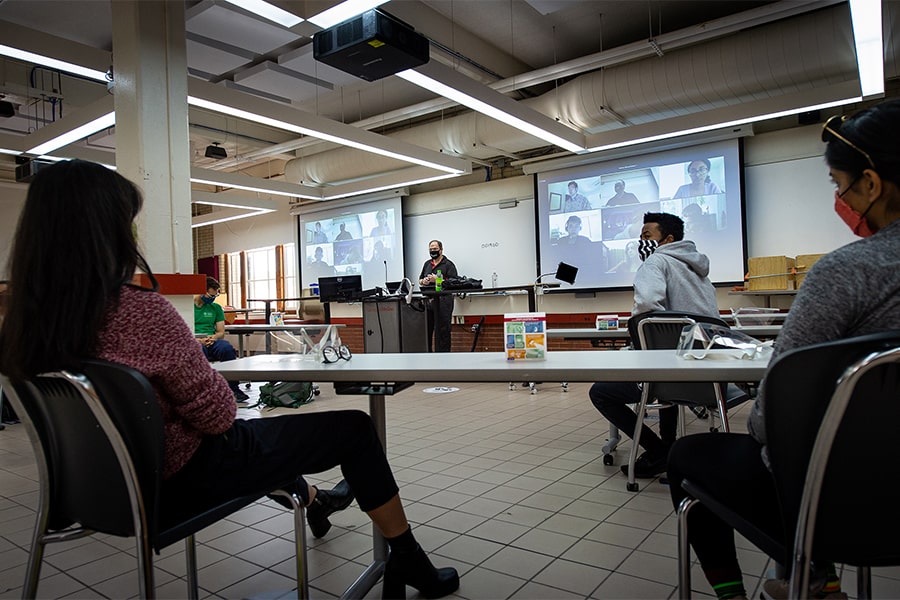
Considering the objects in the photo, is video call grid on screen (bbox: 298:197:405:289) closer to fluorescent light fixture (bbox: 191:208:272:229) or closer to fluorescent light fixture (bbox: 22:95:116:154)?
fluorescent light fixture (bbox: 191:208:272:229)

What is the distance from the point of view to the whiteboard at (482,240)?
7727 mm

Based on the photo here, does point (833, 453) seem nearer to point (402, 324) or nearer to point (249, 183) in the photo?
point (402, 324)

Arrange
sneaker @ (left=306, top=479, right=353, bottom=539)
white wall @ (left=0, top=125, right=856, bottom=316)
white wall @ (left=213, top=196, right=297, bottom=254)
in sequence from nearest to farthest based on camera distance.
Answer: sneaker @ (left=306, top=479, right=353, bottom=539)
white wall @ (left=0, top=125, right=856, bottom=316)
white wall @ (left=213, top=196, right=297, bottom=254)

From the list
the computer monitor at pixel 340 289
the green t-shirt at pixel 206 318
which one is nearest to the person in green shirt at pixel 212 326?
the green t-shirt at pixel 206 318

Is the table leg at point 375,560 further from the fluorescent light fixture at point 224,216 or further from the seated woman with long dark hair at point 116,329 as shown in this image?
the fluorescent light fixture at point 224,216

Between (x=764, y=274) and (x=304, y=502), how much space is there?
18.7 feet

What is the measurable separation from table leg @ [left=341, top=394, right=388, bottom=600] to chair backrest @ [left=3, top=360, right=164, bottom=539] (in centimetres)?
60

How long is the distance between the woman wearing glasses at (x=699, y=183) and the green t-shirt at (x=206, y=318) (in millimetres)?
5151

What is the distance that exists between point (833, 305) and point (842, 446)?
8.1 inches

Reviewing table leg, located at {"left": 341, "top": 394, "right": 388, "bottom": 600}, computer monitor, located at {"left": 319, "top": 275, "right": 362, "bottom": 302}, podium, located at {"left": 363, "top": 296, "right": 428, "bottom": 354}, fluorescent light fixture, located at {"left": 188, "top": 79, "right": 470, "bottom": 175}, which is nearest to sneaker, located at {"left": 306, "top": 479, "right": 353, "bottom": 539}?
table leg, located at {"left": 341, "top": 394, "right": 388, "bottom": 600}

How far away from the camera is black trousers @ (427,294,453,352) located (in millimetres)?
6617

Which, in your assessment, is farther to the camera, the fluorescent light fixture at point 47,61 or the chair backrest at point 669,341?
the fluorescent light fixture at point 47,61

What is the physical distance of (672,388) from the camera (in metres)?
2.36

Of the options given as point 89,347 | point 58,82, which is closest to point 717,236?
point 89,347
